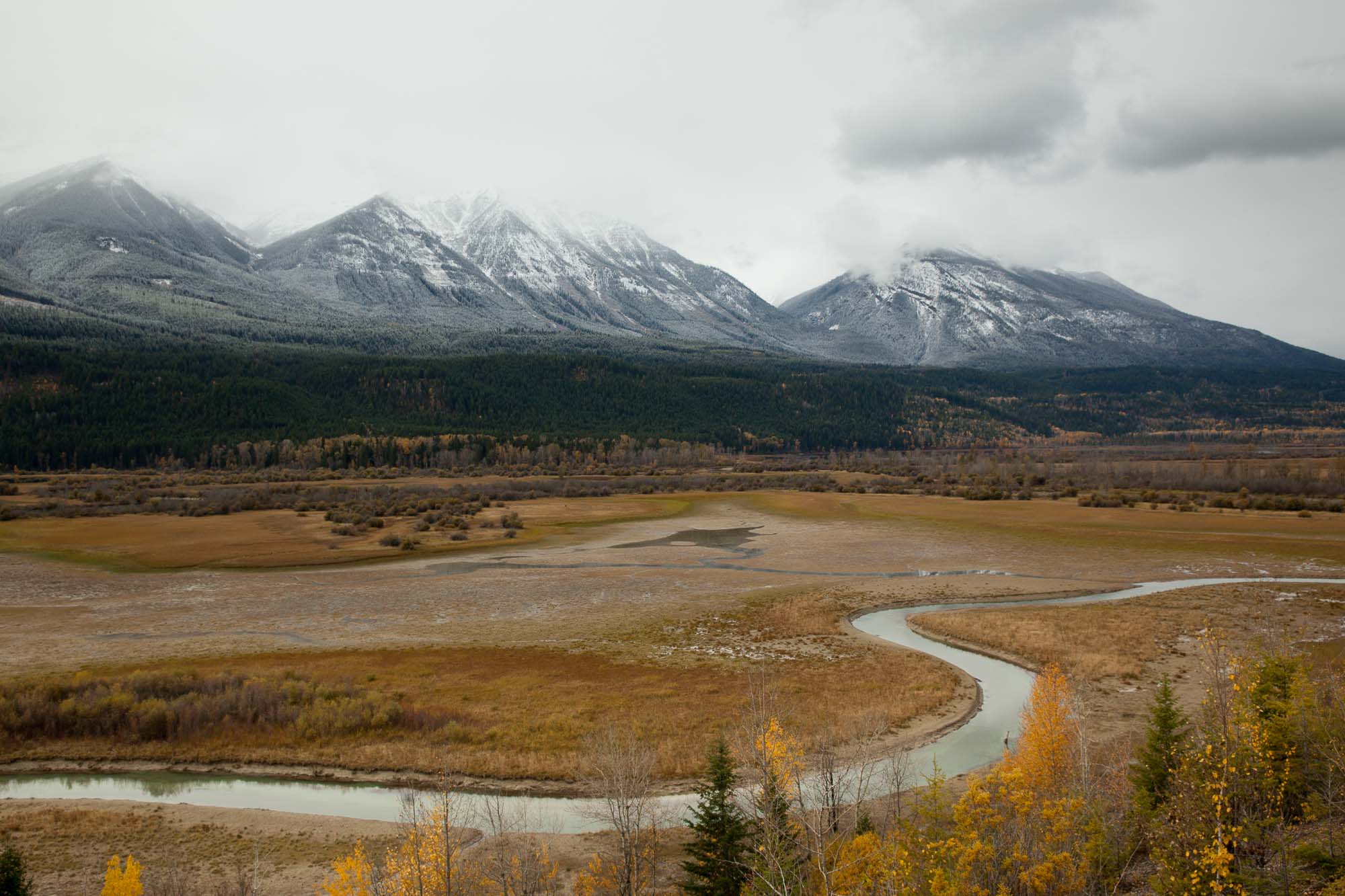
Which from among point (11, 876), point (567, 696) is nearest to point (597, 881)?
point (11, 876)

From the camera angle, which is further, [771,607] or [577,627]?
[771,607]

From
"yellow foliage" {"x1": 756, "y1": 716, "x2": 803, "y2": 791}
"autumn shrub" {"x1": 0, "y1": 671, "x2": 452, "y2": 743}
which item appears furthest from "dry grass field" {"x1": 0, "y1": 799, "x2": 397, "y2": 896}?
"yellow foliage" {"x1": 756, "y1": 716, "x2": 803, "y2": 791}

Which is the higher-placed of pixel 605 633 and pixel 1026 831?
pixel 1026 831

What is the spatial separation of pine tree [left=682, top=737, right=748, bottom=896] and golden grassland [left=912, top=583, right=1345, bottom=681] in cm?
2141

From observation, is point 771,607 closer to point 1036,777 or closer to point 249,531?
point 1036,777

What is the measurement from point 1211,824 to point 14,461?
7461 inches

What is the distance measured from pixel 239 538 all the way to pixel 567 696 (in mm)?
57001

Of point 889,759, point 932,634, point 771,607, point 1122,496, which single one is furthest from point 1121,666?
point 1122,496

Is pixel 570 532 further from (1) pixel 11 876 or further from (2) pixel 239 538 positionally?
(1) pixel 11 876

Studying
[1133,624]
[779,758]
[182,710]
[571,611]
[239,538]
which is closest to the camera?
[779,758]

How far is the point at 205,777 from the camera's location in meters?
25.2

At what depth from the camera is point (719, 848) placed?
52.3 feet

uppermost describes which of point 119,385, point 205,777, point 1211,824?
point 119,385

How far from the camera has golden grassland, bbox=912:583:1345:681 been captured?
3484cm
